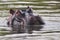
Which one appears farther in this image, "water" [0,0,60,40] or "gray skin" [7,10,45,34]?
"gray skin" [7,10,45,34]

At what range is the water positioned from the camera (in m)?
2.19

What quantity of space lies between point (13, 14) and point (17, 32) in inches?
10.8

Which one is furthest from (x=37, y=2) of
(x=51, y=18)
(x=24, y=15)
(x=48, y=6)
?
(x=24, y=15)

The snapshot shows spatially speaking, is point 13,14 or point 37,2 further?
point 37,2

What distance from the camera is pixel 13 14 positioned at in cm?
252

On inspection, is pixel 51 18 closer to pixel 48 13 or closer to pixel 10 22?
pixel 48 13

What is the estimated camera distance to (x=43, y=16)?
2834 millimetres

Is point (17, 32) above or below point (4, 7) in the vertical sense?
below

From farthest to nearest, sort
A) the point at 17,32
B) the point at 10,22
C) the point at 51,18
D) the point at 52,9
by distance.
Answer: the point at 52,9 → the point at 51,18 → the point at 10,22 → the point at 17,32

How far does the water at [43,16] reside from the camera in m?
2.19

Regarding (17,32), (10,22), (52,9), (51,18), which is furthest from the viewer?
(52,9)

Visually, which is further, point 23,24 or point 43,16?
point 43,16

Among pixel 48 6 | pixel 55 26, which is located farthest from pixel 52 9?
pixel 55 26

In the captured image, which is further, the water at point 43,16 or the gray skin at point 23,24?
the gray skin at point 23,24
